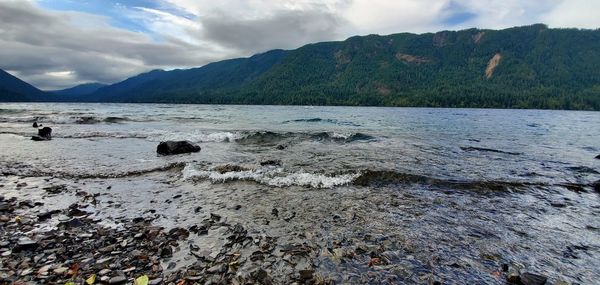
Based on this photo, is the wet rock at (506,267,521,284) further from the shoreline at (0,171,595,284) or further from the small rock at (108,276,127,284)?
the small rock at (108,276,127,284)

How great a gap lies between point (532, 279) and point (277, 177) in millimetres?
10592

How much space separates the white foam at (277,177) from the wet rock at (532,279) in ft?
27.2

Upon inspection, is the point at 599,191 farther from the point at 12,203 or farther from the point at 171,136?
the point at 171,136

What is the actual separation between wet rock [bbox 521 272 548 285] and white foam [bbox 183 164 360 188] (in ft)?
27.2

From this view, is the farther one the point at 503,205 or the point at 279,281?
the point at 503,205

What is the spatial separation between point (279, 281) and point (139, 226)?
4975mm

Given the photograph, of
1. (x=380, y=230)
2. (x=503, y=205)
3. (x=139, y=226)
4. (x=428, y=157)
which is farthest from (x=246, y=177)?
(x=428, y=157)

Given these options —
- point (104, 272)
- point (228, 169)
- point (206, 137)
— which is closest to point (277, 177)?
point (228, 169)

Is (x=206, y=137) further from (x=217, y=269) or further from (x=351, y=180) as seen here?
(x=217, y=269)

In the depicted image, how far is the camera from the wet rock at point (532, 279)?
6.43 m

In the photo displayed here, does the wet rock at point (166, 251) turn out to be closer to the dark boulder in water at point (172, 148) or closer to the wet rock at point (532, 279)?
the wet rock at point (532, 279)

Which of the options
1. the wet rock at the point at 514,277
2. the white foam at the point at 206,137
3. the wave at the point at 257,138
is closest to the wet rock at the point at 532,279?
the wet rock at the point at 514,277

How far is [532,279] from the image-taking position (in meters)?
6.51

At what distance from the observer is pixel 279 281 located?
6.45 m
